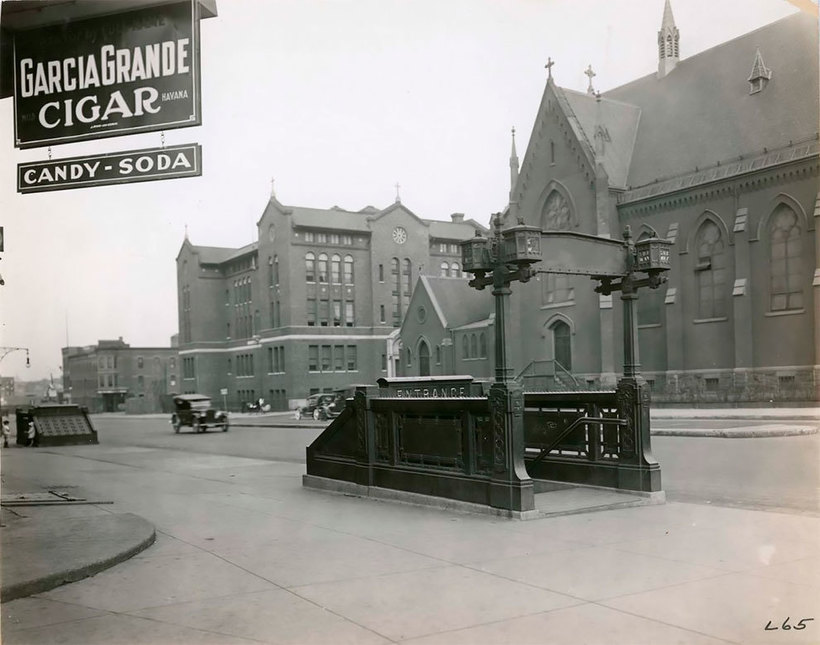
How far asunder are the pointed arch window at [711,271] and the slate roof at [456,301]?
17.4 meters

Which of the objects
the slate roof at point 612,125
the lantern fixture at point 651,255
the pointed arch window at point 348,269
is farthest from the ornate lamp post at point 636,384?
the pointed arch window at point 348,269

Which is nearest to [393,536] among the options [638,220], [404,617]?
[404,617]

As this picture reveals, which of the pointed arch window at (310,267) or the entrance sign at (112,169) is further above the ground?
the pointed arch window at (310,267)

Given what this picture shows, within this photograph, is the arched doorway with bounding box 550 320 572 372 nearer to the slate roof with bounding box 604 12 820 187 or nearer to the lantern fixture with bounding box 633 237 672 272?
the slate roof with bounding box 604 12 820 187

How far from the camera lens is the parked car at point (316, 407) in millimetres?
39156

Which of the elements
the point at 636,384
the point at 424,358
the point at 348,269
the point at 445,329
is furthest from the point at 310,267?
the point at 636,384

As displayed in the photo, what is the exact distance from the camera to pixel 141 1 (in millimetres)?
6742

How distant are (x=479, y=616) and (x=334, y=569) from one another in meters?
1.87

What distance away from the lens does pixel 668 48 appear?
4756 cm

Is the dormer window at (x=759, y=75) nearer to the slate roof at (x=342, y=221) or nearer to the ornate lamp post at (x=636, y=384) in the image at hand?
the slate roof at (x=342, y=221)

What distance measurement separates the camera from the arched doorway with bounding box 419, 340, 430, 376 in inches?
2239

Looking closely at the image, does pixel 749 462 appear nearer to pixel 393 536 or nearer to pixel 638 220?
pixel 393 536

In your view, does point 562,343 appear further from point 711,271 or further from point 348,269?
point 348,269

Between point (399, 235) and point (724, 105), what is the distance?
23872mm
